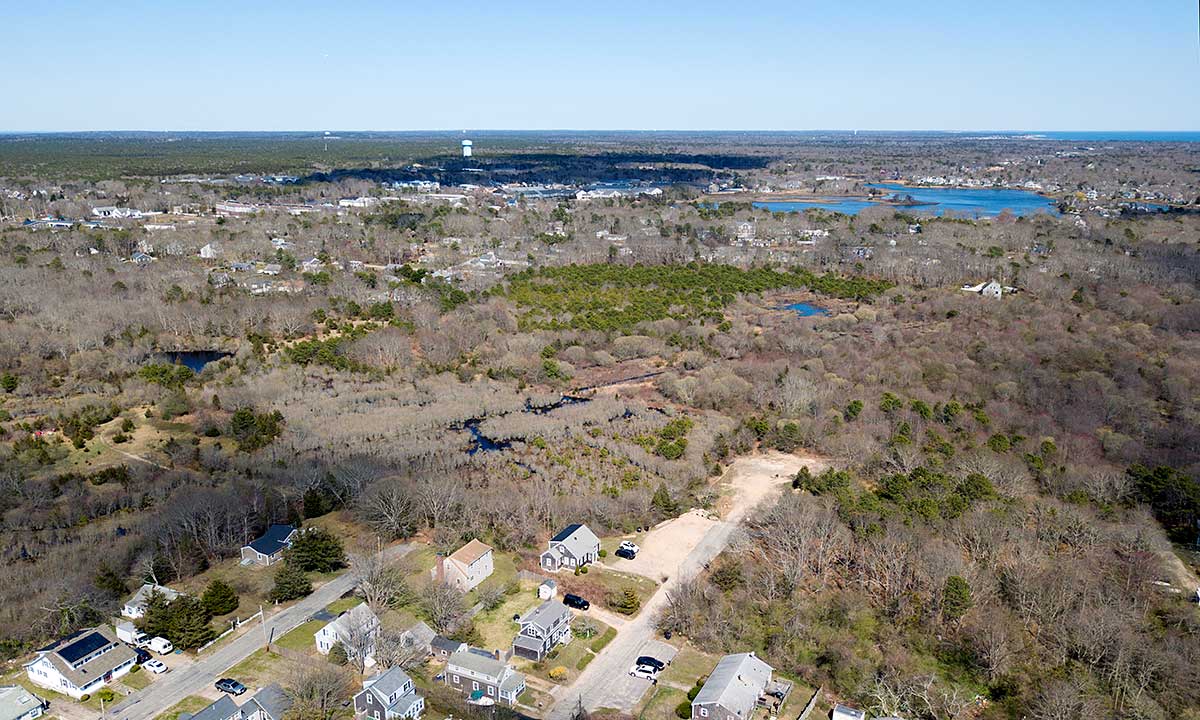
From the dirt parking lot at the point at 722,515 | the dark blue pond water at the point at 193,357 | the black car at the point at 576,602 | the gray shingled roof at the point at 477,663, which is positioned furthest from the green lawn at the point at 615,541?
the dark blue pond water at the point at 193,357

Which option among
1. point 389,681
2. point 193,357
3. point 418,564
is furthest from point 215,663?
point 193,357

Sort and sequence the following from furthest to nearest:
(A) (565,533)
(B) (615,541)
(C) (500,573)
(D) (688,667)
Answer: (B) (615,541)
(A) (565,533)
(C) (500,573)
(D) (688,667)

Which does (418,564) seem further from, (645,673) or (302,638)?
(645,673)

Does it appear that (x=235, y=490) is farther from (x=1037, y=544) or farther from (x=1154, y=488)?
(x=1154, y=488)

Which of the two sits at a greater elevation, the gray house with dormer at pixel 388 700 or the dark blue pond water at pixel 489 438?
the gray house with dormer at pixel 388 700

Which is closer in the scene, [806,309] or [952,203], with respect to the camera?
[806,309]

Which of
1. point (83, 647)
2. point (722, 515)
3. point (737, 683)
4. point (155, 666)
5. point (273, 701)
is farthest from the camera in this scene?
point (722, 515)

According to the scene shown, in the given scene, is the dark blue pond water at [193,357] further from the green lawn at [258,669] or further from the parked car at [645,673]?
the parked car at [645,673]
